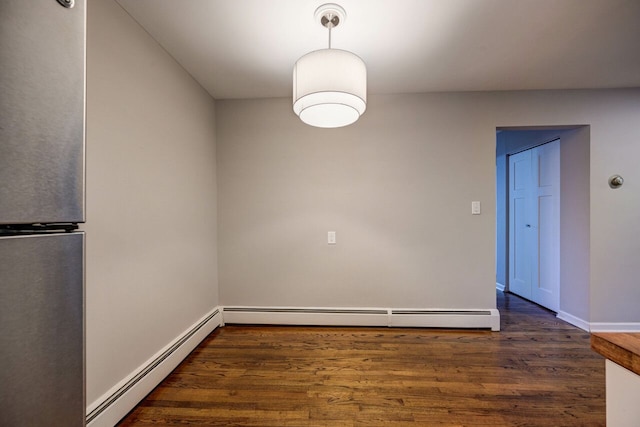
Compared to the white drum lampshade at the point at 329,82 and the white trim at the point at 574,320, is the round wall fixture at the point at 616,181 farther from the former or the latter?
the white drum lampshade at the point at 329,82

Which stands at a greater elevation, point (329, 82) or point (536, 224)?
point (329, 82)

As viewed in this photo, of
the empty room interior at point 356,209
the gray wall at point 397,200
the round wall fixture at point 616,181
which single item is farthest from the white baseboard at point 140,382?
the round wall fixture at point 616,181

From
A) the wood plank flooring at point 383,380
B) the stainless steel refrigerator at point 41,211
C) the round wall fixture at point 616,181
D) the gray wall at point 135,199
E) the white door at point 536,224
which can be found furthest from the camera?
the white door at point 536,224

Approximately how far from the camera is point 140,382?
1761 millimetres

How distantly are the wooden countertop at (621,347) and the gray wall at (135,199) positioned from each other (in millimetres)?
1987

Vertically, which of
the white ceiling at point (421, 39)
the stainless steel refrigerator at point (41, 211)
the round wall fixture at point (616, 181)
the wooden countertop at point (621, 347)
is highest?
the white ceiling at point (421, 39)

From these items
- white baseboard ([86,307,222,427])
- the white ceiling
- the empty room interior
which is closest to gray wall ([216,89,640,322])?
the empty room interior

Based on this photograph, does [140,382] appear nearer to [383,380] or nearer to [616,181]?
[383,380]

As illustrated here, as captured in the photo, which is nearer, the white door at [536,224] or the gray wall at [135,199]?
the gray wall at [135,199]

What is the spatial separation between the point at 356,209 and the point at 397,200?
43 centimetres

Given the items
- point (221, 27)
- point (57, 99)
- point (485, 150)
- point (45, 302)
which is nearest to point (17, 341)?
point (45, 302)

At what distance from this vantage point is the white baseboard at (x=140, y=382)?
148 centimetres

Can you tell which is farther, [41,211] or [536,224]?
[536,224]

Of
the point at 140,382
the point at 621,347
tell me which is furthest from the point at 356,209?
the point at 621,347
